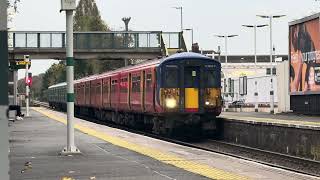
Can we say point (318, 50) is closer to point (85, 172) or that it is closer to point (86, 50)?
point (86, 50)

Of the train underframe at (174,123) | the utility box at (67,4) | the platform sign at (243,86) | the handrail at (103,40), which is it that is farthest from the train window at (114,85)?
the platform sign at (243,86)

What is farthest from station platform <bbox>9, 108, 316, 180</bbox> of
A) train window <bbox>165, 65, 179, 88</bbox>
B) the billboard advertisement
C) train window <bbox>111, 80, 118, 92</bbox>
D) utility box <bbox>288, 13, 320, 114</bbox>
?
the billboard advertisement

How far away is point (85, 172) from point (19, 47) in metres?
37.7

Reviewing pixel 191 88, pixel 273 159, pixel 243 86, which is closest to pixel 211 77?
pixel 191 88

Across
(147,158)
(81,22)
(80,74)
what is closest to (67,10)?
(147,158)

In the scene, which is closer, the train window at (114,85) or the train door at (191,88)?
the train door at (191,88)

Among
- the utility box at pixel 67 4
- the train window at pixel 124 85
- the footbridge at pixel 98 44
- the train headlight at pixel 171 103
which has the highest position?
the footbridge at pixel 98 44

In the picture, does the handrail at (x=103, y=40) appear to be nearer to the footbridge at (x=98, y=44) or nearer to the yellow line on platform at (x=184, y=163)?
the footbridge at (x=98, y=44)

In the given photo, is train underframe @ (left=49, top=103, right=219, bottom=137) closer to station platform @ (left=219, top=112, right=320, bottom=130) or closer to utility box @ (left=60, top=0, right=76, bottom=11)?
station platform @ (left=219, top=112, right=320, bottom=130)

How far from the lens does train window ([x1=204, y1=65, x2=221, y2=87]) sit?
71.6 feet

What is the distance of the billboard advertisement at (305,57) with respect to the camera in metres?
31.7

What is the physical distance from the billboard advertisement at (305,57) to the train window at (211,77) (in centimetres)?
1064

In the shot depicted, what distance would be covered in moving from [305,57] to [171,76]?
13.9m

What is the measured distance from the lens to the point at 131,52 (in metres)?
46.3
